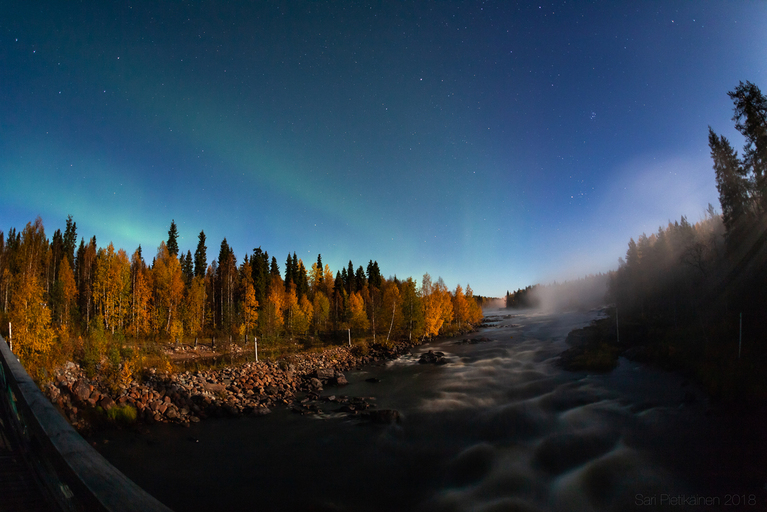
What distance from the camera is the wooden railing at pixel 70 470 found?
1.48 metres

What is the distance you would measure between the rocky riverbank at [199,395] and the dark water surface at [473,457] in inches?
42.9

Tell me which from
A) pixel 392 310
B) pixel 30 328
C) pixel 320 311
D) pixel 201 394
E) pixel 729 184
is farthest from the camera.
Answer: pixel 320 311

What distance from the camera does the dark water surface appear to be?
33.7ft

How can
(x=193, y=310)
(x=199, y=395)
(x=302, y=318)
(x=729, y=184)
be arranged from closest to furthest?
(x=199, y=395) → (x=729, y=184) → (x=193, y=310) → (x=302, y=318)

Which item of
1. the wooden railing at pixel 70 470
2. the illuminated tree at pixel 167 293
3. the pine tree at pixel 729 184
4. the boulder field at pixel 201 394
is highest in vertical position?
the pine tree at pixel 729 184

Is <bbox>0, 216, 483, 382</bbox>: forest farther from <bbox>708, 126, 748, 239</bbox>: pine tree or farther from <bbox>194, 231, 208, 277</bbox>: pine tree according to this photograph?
<bbox>708, 126, 748, 239</bbox>: pine tree

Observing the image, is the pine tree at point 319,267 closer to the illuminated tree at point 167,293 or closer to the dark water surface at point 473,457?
the illuminated tree at point 167,293

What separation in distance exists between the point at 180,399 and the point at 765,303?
42.4 m

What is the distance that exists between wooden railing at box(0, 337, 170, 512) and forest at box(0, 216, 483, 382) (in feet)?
59.8

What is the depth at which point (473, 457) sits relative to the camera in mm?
13172

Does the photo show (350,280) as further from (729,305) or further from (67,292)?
(729,305)

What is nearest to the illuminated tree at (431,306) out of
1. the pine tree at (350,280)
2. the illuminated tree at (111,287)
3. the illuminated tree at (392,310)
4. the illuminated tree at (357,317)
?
the illuminated tree at (392,310)

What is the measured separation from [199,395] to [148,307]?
2881 centimetres

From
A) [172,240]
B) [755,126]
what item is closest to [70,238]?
[172,240]
